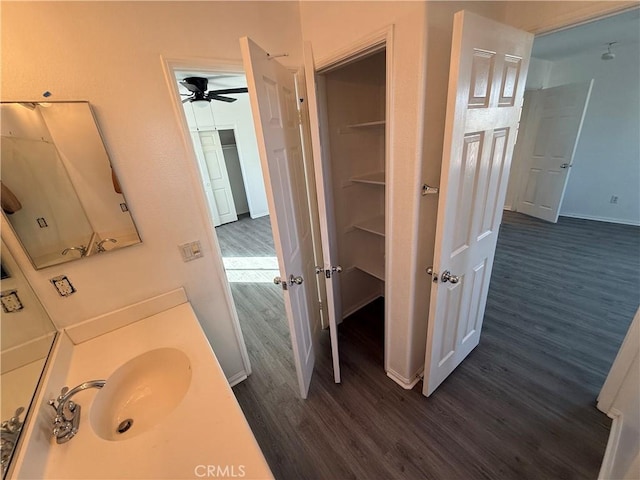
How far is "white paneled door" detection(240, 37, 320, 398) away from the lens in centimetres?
105

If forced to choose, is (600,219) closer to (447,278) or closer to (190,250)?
(447,278)

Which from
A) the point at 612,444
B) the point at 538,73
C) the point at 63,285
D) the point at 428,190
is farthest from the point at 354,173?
the point at 538,73

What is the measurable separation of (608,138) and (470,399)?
4.77 metres

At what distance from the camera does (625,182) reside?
3.83m

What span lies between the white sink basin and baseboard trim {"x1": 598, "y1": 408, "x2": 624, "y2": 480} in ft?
6.32

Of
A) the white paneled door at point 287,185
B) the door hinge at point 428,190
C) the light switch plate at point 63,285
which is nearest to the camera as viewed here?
the white paneled door at point 287,185

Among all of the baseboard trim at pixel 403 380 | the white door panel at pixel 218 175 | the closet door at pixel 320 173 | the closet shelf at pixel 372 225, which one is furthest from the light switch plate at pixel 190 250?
the white door panel at pixel 218 175

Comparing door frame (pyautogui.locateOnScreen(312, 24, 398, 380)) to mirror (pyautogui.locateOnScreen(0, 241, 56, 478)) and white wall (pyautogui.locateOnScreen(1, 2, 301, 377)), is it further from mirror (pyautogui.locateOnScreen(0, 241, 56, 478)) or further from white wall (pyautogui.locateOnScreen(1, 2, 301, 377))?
mirror (pyautogui.locateOnScreen(0, 241, 56, 478))

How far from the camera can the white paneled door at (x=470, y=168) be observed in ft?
3.45

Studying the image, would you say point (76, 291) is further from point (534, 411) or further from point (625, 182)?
point (625, 182)

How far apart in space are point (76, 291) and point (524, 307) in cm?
329

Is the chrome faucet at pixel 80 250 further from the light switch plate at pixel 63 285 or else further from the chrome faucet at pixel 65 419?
the chrome faucet at pixel 65 419

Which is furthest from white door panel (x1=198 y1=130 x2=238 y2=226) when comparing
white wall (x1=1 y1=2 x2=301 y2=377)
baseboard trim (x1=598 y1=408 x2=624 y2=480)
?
baseboard trim (x1=598 y1=408 x2=624 y2=480)

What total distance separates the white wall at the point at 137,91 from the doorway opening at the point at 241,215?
2.88 feet
